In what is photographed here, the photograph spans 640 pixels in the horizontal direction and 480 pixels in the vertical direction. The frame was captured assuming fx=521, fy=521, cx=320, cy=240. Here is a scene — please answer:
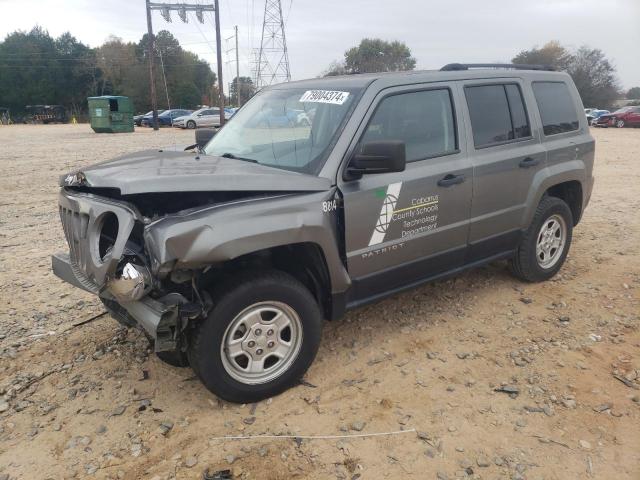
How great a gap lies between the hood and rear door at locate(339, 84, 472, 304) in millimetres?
380

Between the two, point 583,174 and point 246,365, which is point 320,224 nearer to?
point 246,365

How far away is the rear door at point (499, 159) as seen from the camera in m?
4.08

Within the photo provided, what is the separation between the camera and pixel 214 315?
2.86m

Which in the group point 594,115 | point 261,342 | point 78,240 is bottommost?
point 261,342

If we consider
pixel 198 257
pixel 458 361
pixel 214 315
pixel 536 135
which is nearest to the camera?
pixel 198 257

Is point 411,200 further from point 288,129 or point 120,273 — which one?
point 120,273

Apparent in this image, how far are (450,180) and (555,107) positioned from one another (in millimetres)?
1764

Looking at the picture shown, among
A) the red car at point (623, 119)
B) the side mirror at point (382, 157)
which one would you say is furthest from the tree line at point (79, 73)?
the side mirror at point (382, 157)

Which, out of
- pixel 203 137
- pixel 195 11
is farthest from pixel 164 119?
pixel 203 137

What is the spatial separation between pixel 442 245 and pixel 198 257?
1994 millimetres

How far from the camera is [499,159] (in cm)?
418

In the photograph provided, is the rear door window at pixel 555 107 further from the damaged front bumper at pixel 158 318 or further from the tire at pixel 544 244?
the damaged front bumper at pixel 158 318

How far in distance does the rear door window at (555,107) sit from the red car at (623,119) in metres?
31.7

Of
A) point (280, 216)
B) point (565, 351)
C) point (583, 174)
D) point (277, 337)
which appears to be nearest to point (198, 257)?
point (280, 216)
